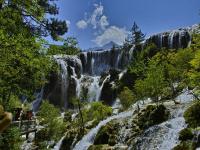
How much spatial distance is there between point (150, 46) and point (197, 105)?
47.8 m

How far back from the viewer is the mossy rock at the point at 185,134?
92.7 feet

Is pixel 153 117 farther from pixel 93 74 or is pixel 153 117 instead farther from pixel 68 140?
pixel 93 74

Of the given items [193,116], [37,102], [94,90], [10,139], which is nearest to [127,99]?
[94,90]

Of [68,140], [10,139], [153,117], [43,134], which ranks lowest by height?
[68,140]

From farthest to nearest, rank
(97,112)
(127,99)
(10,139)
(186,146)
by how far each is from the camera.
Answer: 1. (127,99)
2. (97,112)
3. (186,146)
4. (10,139)

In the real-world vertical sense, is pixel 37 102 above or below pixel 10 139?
above

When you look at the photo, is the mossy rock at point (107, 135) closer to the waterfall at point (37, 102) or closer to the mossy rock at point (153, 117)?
the mossy rock at point (153, 117)

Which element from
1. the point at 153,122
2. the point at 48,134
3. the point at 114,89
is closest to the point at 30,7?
the point at 153,122

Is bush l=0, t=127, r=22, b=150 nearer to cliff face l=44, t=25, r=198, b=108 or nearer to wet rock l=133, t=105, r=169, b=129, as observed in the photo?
wet rock l=133, t=105, r=169, b=129

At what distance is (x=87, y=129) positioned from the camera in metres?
49.4

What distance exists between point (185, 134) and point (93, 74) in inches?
2568

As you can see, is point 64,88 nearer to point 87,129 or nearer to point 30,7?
point 87,129

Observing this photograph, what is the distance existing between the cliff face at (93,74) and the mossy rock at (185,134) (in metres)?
42.5

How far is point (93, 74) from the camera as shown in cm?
9306
